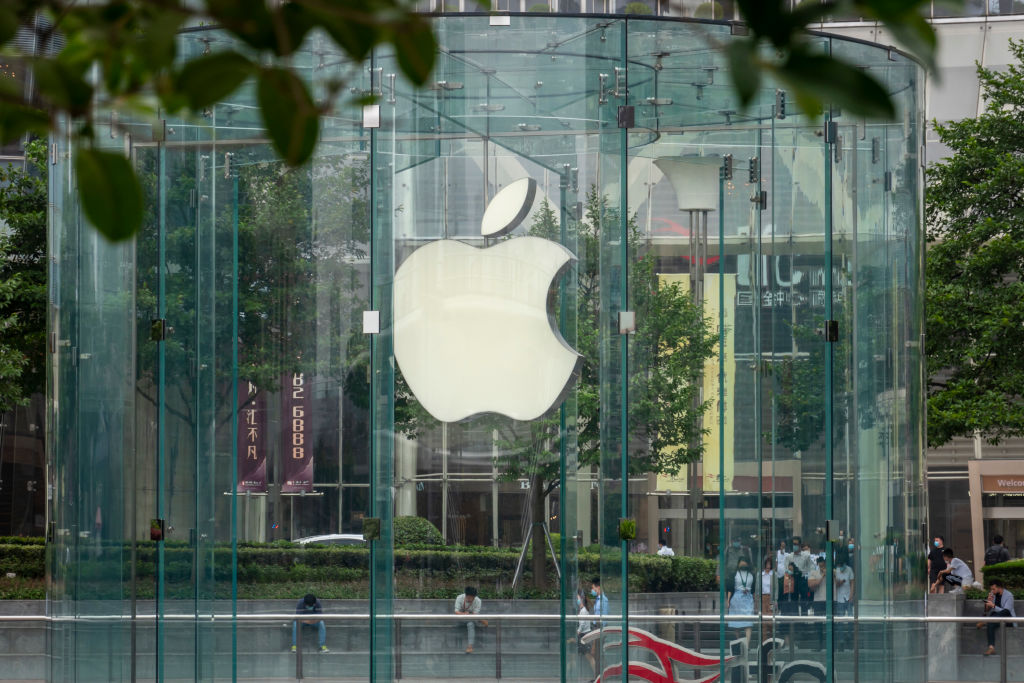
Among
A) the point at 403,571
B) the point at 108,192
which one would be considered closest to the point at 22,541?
the point at 403,571

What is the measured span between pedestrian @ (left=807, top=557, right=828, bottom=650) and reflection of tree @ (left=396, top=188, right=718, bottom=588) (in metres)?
1.07

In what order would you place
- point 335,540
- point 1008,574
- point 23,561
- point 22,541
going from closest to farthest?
point 335,540 < point 1008,574 < point 23,561 < point 22,541

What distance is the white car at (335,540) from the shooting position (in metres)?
Result: 8.43

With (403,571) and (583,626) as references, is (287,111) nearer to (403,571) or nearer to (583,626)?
(403,571)

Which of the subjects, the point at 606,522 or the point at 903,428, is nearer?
the point at 606,522

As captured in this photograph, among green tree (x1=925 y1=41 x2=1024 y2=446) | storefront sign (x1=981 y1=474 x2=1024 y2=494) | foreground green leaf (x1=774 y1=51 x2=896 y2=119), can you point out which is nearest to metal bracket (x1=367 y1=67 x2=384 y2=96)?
foreground green leaf (x1=774 y1=51 x2=896 y2=119)

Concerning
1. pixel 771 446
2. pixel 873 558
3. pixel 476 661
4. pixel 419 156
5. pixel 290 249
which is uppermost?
pixel 419 156

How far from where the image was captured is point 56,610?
9.30 m

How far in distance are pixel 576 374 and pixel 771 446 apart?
136cm

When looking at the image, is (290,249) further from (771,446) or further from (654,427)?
(771,446)

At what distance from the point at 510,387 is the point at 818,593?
239 cm

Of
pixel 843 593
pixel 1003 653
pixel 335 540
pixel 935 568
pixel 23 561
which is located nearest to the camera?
pixel 335 540

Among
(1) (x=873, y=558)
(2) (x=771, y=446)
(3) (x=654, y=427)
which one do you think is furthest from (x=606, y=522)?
(1) (x=873, y=558)

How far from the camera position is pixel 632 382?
8633mm
